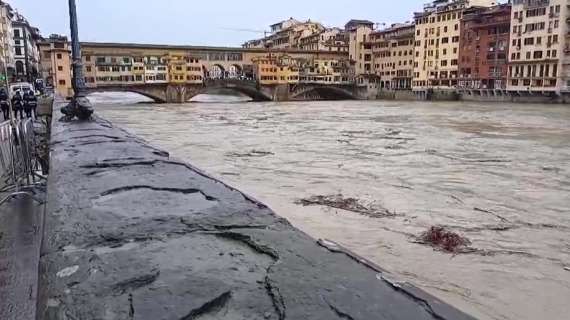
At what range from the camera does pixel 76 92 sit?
35.0 ft

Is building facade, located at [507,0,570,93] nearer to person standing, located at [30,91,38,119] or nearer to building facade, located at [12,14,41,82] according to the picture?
person standing, located at [30,91,38,119]

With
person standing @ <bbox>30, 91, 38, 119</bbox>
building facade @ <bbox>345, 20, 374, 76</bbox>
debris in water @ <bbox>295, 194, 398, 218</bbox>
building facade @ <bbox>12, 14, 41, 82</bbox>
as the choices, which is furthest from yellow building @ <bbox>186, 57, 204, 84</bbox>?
debris in water @ <bbox>295, 194, 398, 218</bbox>

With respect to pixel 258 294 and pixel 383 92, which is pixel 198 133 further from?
pixel 383 92

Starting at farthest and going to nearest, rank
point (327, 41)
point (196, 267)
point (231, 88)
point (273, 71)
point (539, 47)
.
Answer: point (327, 41) → point (273, 71) → point (231, 88) → point (539, 47) → point (196, 267)

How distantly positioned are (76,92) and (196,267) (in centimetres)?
997

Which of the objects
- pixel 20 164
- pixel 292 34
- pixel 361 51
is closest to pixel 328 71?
pixel 361 51

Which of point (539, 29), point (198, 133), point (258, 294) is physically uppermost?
point (539, 29)

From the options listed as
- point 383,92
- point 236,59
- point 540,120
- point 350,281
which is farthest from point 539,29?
point 350,281

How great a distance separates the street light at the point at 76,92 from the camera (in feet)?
29.0

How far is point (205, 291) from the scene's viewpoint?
1.50 meters

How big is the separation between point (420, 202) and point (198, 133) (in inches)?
671

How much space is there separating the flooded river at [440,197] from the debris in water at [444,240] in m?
0.14

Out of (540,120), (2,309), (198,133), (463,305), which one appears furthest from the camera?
(540,120)

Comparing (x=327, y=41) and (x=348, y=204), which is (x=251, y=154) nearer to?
(x=348, y=204)
